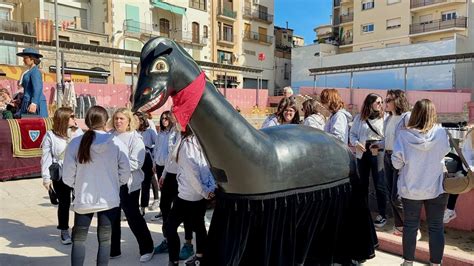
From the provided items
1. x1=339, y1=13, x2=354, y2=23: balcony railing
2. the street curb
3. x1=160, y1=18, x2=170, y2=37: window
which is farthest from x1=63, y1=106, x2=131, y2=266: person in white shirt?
x1=339, y1=13, x2=354, y2=23: balcony railing

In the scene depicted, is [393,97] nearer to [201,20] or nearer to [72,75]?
[72,75]

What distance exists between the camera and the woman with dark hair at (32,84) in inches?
243

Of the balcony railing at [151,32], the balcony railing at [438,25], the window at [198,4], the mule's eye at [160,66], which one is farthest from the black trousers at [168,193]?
the balcony railing at [438,25]

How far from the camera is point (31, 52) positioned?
6066mm

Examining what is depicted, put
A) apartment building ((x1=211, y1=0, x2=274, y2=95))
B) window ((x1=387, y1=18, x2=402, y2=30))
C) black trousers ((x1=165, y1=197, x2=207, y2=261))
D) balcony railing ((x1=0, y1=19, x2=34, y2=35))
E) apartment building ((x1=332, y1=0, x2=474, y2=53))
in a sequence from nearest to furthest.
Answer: black trousers ((x1=165, y1=197, x2=207, y2=261)), balcony railing ((x1=0, y1=19, x2=34, y2=35)), apartment building ((x1=332, y1=0, x2=474, y2=53)), window ((x1=387, y1=18, x2=402, y2=30)), apartment building ((x1=211, y1=0, x2=274, y2=95))

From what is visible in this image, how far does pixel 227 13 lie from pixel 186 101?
4168 centimetres

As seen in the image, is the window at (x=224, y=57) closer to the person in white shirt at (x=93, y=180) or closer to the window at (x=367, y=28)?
the window at (x=367, y=28)

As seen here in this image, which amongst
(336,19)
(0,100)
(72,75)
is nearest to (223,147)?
(0,100)

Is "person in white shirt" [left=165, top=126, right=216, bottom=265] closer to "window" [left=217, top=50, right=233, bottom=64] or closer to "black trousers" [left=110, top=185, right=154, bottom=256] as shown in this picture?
"black trousers" [left=110, top=185, right=154, bottom=256]

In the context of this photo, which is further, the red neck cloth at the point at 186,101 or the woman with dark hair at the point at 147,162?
the woman with dark hair at the point at 147,162

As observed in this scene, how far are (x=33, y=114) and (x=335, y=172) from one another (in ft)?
20.9

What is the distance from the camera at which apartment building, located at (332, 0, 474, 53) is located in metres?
35.2

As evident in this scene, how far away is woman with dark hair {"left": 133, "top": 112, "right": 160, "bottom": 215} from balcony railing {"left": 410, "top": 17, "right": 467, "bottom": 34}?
36.3 m

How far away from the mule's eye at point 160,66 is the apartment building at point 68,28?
24.4 m
